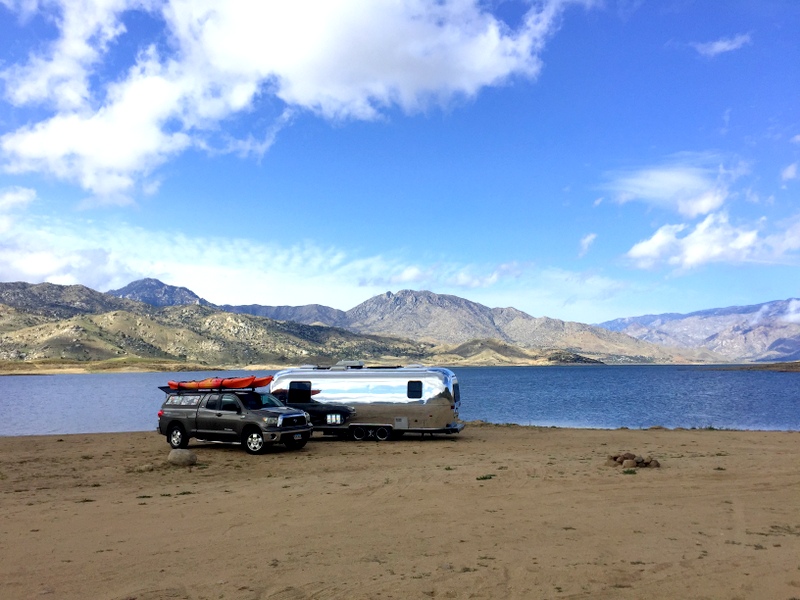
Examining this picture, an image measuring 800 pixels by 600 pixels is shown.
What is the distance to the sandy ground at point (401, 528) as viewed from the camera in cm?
761

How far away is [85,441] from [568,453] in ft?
66.4

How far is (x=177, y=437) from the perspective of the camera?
74.5ft

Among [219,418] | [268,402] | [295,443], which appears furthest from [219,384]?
[295,443]

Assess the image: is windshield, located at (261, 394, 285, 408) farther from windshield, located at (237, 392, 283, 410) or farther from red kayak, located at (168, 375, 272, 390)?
red kayak, located at (168, 375, 272, 390)

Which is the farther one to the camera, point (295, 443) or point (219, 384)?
point (219, 384)

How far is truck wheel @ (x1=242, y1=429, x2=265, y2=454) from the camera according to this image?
21.1m

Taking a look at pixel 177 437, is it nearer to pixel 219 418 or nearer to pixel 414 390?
pixel 219 418

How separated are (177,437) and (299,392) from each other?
561 centimetres

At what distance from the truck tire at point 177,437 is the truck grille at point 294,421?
13.5ft

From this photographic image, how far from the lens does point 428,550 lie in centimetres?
909

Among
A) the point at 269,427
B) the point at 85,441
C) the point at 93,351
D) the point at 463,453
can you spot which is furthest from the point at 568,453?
the point at 93,351

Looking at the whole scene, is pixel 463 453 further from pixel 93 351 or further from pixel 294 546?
pixel 93 351

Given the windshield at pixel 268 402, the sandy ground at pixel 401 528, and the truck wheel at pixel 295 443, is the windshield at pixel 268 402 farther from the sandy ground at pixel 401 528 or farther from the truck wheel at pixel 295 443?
the sandy ground at pixel 401 528

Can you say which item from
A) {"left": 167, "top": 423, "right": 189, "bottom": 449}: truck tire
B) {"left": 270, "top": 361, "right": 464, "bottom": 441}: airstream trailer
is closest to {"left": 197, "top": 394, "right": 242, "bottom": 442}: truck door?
{"left": 167, "top": 423, "right": 189, "bottom": 449}: truck tire
